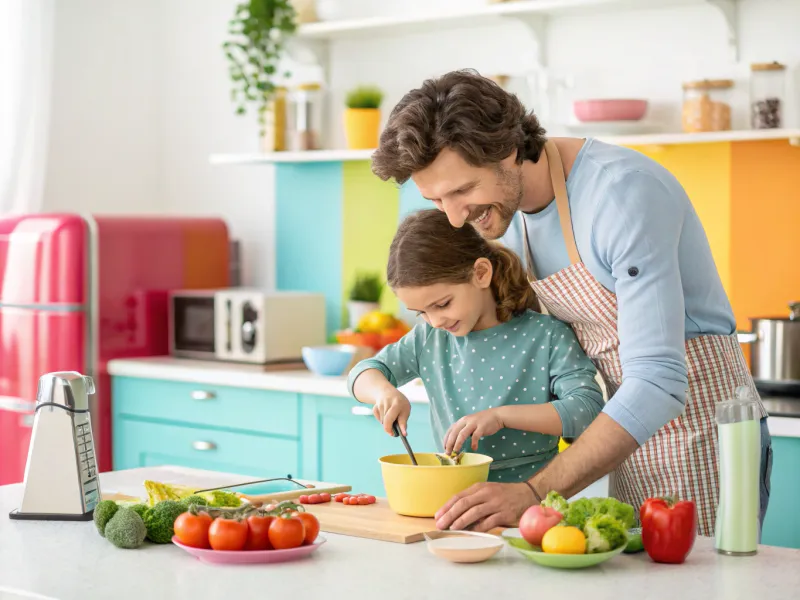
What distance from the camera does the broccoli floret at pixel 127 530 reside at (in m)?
1.63

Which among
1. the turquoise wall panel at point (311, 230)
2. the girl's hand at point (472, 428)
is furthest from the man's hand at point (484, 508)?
the turquoise wall panel at point (311, 230)

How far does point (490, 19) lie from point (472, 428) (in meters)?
2.29

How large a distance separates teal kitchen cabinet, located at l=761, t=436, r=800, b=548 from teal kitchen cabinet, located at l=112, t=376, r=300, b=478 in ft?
4.79

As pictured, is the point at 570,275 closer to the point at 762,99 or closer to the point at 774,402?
the point at 774,402

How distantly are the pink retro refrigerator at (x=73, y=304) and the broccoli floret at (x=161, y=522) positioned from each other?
239 centimetres

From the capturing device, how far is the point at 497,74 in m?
3.73

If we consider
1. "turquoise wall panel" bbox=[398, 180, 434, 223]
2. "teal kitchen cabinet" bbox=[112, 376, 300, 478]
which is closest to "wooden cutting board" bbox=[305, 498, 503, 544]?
"teal kitchen cabinet" bbox=[112, 376, 300, 478]

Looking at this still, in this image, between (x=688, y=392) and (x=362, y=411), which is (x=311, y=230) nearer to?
(x=362, y=411)

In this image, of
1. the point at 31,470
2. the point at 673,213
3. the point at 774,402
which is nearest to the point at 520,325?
the point at 673,213

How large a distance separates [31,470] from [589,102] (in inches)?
82.8

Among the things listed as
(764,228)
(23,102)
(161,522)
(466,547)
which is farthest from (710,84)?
(23,102)

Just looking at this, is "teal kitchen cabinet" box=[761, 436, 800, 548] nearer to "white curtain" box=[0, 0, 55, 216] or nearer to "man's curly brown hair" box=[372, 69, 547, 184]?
"man's curly brown hair" box=[372, 69, 547, 184]

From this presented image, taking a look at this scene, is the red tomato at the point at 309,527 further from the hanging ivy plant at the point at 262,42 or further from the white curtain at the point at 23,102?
the white curtain at the point at 23,102

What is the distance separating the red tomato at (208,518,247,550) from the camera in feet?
5.07
